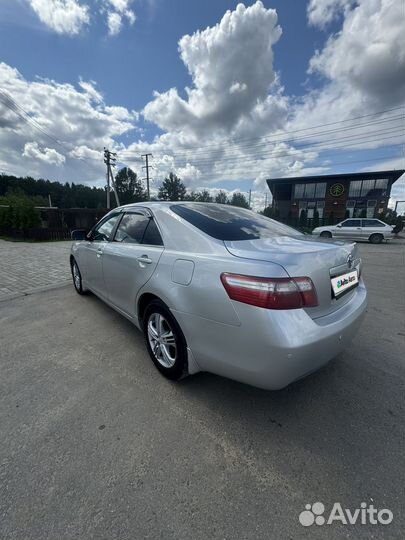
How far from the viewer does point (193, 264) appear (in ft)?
6.12

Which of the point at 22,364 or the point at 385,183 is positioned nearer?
the point at 22,364

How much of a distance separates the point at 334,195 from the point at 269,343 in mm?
42259

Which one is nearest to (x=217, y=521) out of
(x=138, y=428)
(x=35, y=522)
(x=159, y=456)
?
(x=159, y=456)

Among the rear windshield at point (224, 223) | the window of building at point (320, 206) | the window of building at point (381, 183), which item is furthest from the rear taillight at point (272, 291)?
the window of building at point (381, 183)

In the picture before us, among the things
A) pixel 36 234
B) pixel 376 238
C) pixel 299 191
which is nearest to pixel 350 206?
pixel 299 191

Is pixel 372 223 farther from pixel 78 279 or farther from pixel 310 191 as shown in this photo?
pixel 310 191

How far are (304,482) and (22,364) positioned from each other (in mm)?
2729

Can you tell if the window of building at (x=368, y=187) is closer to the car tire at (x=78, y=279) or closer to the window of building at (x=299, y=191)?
the window of building at (x=299, y=191)

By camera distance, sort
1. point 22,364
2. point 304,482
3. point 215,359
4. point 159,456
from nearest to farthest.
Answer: point 304,482 → point 159,456 → point 215,359 → point 22,364

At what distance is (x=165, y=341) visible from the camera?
2281 mm

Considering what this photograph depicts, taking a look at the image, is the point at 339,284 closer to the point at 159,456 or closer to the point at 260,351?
the point at 260,351

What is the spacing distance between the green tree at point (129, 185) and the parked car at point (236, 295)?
224ft

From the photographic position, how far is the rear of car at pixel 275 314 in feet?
4.91

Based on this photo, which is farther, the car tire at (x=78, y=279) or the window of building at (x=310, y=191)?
the window of building at (x=310, y=191)
